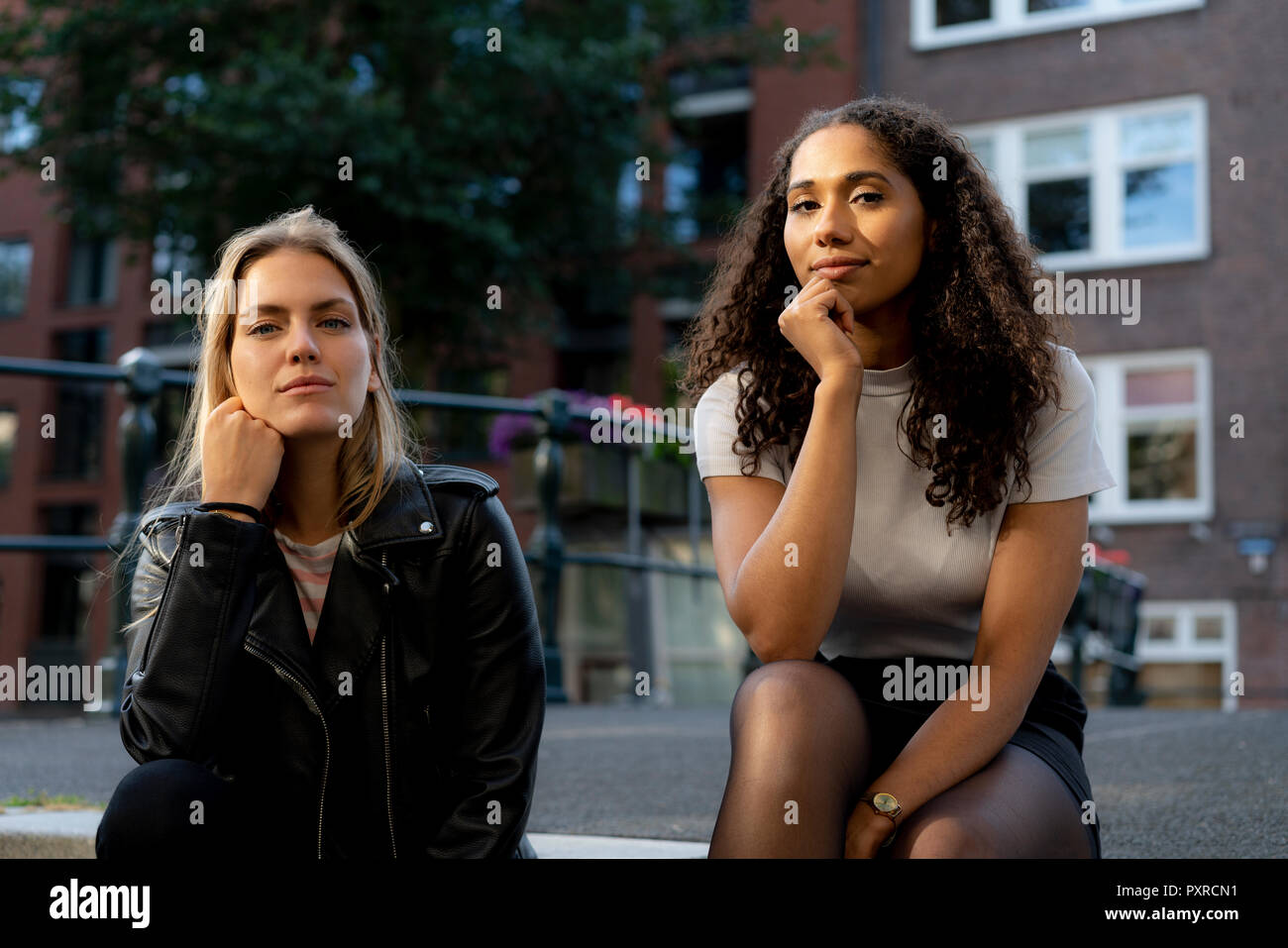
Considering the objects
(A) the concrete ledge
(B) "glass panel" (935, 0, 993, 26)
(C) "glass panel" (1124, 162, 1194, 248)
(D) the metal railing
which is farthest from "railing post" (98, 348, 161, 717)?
(B) "glass panel" (935, 0, 993, 26)

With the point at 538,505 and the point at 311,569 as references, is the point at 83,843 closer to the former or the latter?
the point at 311,569

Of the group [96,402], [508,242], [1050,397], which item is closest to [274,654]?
[1050,397]

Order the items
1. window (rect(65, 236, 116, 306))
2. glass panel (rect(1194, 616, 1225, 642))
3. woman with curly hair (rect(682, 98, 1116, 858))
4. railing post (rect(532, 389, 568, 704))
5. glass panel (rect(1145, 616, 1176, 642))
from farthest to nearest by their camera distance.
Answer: window (rect(65, 236, 116, 306)), glass panel (rect(1145, 616, 1176, 642)), glass panel (rect(1194, 616, 1225, 642)), railing post (rect(532, 389, 568, 704)), woman with curly hair (rect(682, 98, 1116, 858))

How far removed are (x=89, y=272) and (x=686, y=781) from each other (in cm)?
2059

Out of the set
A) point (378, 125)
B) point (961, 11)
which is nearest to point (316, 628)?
point (378, 125)

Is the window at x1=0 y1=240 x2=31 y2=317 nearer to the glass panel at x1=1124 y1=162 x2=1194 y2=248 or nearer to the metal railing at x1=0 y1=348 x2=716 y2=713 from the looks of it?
the glass panel at x1=1124 y1=162 x2=1194 y2=248

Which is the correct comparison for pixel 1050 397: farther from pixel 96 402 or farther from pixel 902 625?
pixel 96 402

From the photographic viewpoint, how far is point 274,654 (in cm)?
168

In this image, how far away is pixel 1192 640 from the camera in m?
12.9

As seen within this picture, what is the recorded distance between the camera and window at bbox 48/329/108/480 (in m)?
21.0

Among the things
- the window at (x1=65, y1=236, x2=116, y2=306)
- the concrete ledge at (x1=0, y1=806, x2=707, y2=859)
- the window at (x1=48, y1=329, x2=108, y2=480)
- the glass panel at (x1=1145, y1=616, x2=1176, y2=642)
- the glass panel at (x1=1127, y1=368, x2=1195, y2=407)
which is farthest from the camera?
the window at (x1=65, y1=236, x2=116, y2=306)

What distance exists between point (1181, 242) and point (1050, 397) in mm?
12691

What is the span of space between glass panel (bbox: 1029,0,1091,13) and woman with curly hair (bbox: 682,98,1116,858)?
525 inches
